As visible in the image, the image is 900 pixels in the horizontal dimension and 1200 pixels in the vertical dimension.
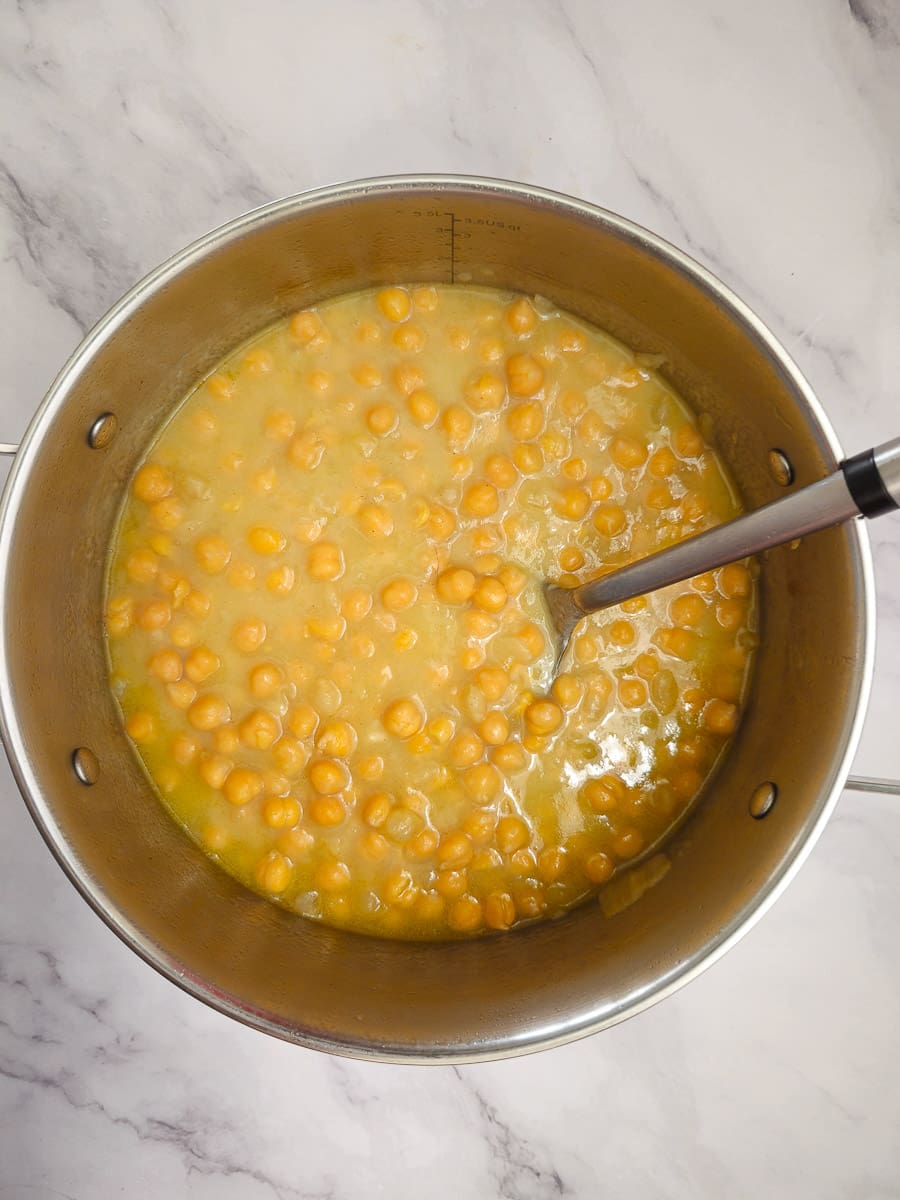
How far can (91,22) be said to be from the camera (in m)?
2.02

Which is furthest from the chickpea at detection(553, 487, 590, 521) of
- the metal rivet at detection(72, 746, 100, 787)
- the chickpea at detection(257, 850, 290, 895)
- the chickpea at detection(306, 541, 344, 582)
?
the metal rivet at detection(72, 746, 100, 787)

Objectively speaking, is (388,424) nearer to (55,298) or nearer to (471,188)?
(471,188)

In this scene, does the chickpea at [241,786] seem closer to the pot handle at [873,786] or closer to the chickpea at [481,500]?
the chickpea at [481,500]

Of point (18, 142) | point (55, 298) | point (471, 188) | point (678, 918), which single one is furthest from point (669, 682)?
point (18, 142)

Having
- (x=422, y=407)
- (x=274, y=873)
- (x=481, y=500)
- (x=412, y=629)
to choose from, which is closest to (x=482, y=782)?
(x=412, y=629)

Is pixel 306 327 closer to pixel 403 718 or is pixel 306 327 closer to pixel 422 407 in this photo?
pixel 422 407

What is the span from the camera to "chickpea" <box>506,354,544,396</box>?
74.8 inches

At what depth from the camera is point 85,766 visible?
69.5 inches

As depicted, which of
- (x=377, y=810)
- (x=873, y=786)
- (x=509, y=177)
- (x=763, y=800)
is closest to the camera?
(x=873, y=786)

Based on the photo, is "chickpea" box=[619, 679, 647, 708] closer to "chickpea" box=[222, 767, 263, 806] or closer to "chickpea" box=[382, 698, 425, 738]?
"chickpea" box=[382, 698, 425, 738]

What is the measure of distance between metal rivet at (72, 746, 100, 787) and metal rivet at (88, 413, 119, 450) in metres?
0.59

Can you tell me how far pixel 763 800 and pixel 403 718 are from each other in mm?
719

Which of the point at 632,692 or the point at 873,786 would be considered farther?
the point at 632,692

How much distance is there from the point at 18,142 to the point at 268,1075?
2.15m
